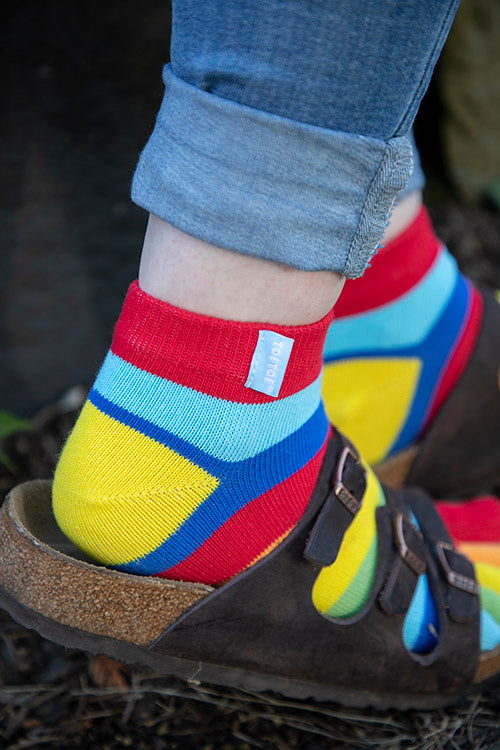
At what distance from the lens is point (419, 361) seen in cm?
127

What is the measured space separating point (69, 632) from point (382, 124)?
0.61m

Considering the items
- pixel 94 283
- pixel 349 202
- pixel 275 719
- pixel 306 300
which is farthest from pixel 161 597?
pixel 94 283

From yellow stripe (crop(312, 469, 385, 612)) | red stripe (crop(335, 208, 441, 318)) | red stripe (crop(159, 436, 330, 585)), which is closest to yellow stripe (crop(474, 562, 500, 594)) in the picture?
yellow stripe (crop(312, 469, 385, 612))

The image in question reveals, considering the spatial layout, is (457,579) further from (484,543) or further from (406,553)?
(484,543)

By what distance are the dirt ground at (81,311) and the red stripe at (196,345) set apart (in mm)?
437

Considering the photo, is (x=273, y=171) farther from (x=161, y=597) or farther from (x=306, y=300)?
(x=161, y=597)

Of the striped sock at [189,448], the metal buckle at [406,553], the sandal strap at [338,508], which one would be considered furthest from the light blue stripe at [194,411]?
the metal buckle at [406,553]

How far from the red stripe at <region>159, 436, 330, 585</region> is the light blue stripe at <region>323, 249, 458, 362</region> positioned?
44 centimetres

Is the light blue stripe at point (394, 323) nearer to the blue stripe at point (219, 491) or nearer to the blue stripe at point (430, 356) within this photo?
the blue stripe at point (430, 356)

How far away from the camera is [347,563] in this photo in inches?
33.8

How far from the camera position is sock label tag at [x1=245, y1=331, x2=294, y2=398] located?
2.36ft

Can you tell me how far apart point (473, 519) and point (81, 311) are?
888 millimetres

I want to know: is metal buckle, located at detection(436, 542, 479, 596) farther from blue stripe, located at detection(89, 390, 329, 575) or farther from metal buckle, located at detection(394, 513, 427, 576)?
blue stripe, located at detection(89, 390, 329, 575)

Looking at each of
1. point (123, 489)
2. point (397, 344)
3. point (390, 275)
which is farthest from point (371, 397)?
point (123, 489)
